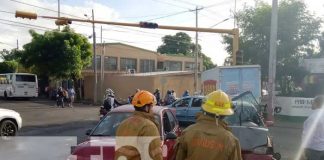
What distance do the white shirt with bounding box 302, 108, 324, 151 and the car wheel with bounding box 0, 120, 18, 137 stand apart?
428 inches

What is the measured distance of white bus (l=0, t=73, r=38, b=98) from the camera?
38.6m

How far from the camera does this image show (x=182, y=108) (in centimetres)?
2002

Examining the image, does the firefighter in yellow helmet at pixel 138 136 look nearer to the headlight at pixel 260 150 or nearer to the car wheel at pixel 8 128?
the headlight at pixel 260 150

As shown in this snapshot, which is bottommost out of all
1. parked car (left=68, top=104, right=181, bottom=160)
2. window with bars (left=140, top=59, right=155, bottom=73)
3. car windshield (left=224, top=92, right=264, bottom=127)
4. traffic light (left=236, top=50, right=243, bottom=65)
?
parked car (left=68, top=104, right=181, bottom=160)

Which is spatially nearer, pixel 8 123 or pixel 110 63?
pixel 8 123

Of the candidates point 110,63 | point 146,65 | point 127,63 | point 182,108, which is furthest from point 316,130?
point 146,65

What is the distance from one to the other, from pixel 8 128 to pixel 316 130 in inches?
438

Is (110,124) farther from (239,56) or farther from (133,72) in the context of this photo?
(133,72)

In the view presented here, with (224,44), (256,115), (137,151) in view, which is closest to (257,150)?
(256,115)

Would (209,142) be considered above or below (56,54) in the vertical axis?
below

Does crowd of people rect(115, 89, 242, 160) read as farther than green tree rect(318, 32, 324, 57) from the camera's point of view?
No

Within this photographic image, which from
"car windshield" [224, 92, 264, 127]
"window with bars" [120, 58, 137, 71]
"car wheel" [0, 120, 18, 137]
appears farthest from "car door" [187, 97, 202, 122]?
"window with bars" [120, 58, 137, 71]

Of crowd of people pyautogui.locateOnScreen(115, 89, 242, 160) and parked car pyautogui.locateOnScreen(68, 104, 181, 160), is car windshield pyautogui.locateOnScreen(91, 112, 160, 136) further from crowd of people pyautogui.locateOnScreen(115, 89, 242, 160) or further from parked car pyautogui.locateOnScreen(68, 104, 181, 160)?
crowd of people pyautogui.locateOnScreen(115, 89, 242, 160)

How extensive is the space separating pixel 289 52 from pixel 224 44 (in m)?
6.89
